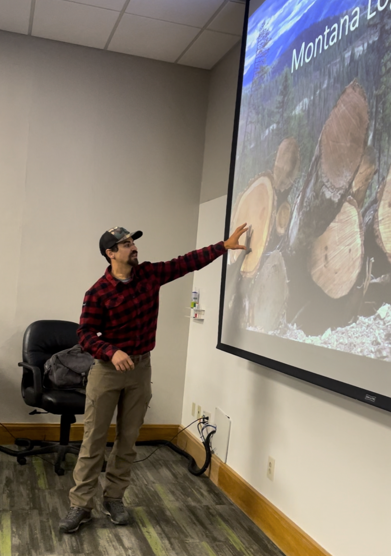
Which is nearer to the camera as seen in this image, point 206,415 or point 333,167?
point 333,167

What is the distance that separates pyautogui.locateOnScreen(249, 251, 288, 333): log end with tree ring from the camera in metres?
2.71

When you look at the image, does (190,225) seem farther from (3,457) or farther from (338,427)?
(338,427)

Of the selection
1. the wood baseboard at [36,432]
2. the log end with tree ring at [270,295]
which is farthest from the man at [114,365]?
the wood baseboard at [36,432]

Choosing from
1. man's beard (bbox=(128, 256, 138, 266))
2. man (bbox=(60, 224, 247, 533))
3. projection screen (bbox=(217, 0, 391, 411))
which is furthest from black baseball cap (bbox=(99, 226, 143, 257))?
projection screen (bbox=(217, 0, 391, 411))

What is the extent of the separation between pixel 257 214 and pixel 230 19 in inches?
62.4

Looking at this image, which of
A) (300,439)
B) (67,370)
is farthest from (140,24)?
(300,439)

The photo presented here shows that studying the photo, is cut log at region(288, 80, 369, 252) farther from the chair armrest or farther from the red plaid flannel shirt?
the chair armrest

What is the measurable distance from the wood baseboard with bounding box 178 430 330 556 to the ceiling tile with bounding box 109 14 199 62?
9.38ft

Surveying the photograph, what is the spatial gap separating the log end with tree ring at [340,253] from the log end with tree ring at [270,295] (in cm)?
28

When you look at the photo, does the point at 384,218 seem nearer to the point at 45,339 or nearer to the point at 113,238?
the point at 113,238

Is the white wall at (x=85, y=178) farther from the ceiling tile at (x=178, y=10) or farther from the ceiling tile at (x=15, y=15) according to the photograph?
the ceiling tile at (x=178, y=10)

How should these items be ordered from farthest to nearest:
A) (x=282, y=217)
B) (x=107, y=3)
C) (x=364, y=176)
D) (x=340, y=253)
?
1. (x=107, y=3)
2. (x=282, y=217)
3. (x=340, y=253)
4. (x=364, y=176)

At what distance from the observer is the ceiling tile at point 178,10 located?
12.0 ft

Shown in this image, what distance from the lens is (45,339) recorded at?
4.12m
